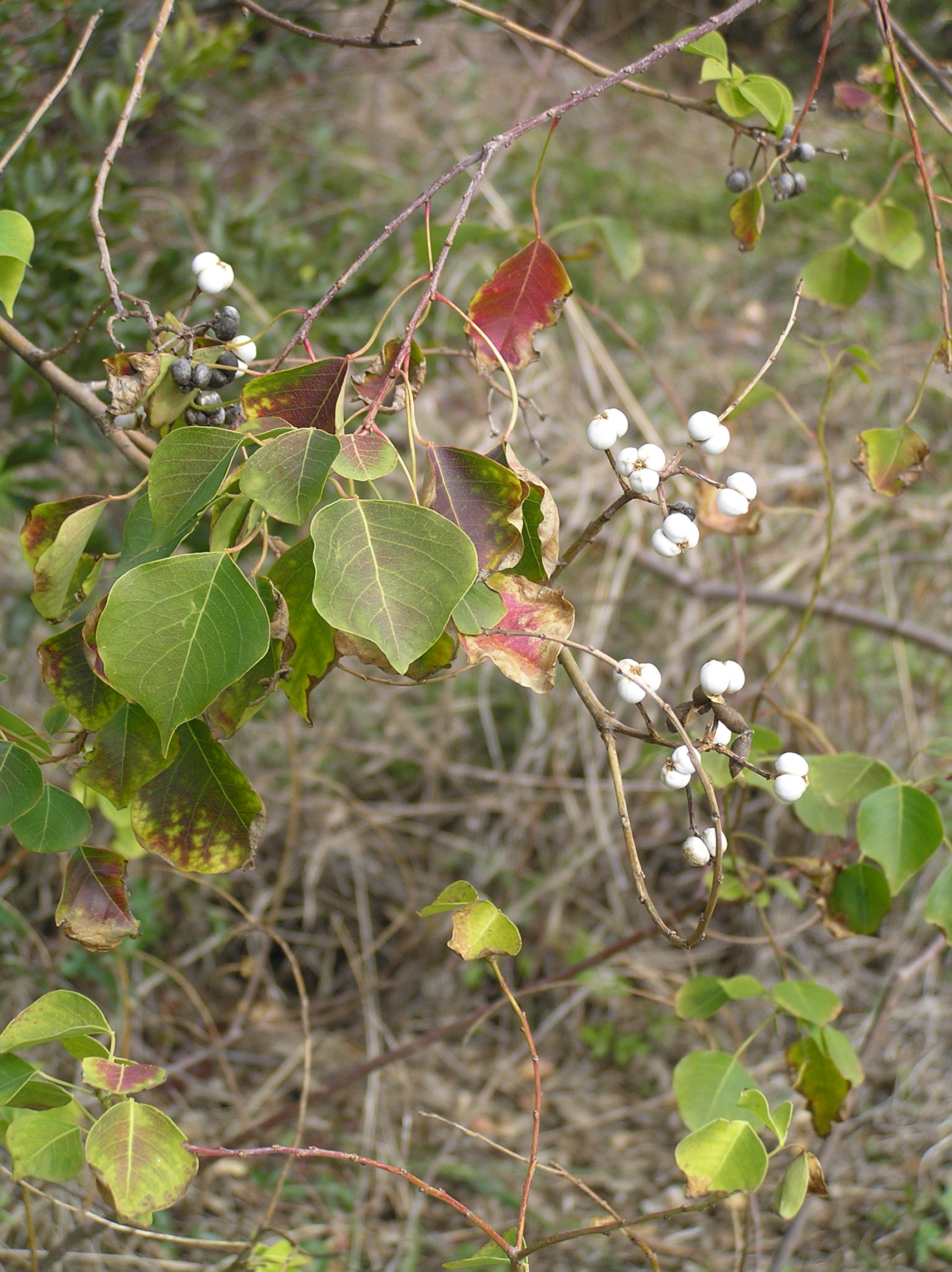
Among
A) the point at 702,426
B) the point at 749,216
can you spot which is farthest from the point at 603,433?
the point at 749,216

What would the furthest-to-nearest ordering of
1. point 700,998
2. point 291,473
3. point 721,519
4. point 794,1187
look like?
point 721,519 → point 700,998 → point 794,1187 → point 291,473

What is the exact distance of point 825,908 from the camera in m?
0.88

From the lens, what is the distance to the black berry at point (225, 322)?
59 cm

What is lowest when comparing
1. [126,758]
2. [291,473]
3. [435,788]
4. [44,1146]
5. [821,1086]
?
[435,788]

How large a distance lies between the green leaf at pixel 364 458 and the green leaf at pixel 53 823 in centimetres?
31

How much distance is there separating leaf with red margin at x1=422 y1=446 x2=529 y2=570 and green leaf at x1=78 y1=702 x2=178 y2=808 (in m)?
0.23

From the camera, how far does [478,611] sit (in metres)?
0.53

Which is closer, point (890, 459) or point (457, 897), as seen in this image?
point (457, 897)

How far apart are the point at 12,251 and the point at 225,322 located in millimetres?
130

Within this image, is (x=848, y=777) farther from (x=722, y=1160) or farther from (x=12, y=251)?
(x=12, y=251)

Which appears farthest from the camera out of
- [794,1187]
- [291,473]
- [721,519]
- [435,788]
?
[435,788]

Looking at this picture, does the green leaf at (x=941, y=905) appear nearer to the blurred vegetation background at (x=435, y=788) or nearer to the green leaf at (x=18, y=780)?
the blurred vegetation background at (x=435, y=788)

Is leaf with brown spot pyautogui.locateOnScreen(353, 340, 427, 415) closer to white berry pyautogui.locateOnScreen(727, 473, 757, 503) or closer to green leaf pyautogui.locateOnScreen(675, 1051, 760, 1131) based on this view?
white berry pyautogui.locateOnScreen(727, 473, 757, 503)

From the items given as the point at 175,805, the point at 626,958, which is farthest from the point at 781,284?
the point at 175,805
